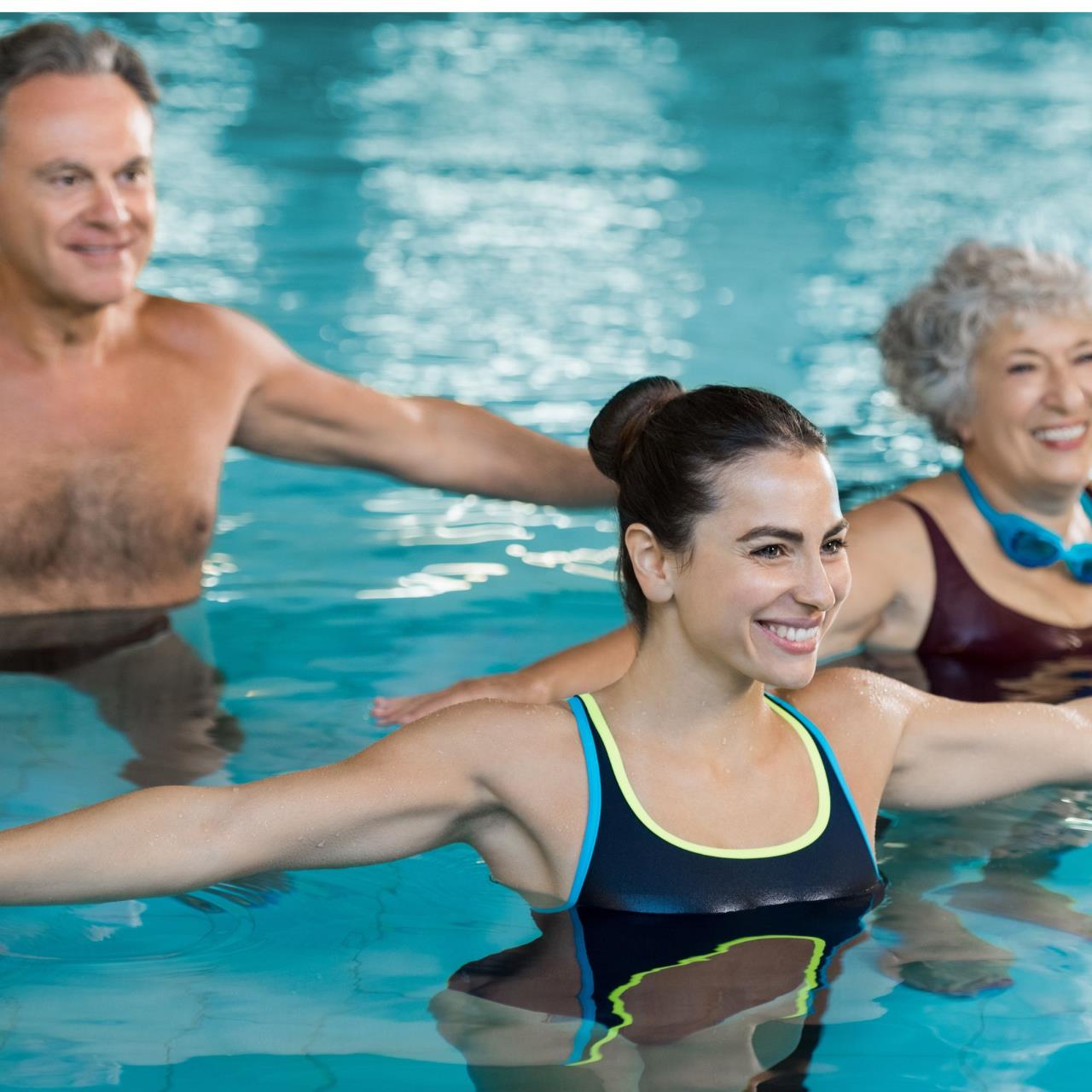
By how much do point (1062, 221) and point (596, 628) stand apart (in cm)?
613

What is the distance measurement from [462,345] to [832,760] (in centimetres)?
552

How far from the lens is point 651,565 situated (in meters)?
2.70

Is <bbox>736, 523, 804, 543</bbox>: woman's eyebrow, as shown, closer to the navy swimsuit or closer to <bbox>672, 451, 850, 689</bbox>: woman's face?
<bbox>672, 451, 850, 689</bbox>: woman's face

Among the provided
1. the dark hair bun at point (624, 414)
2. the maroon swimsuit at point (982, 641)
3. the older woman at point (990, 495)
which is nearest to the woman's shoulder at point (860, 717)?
the dark hair bun at point (624, 414)

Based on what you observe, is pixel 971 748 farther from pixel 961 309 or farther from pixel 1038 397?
pixel 961 309

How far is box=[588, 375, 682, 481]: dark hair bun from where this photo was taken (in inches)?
112

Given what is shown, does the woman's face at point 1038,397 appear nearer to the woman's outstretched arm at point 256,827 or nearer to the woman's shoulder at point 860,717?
the woman's shoulder at point 860,717

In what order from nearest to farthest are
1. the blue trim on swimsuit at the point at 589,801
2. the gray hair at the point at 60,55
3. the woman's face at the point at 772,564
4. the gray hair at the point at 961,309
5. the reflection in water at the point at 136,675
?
the woman's face at the point at 772,564
the blue trim on swimsuit at the point at 589,801
the reflection in water at the point at 136,675
the gray hair at the point at 60,55
the gray hair at the point at 961,309

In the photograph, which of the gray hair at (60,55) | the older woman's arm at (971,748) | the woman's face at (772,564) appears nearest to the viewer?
the woman's face at (772,564)

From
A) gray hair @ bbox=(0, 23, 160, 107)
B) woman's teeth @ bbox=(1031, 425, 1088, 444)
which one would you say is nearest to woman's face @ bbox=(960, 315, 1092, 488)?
woman's teeth @ bbox=(1031, 425, 1088, 444)

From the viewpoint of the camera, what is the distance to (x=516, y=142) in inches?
484

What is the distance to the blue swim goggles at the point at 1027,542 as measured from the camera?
13.8 ft

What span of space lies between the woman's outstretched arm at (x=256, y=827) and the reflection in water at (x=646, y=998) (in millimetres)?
243

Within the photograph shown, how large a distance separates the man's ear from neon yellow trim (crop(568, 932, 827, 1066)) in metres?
0.53
